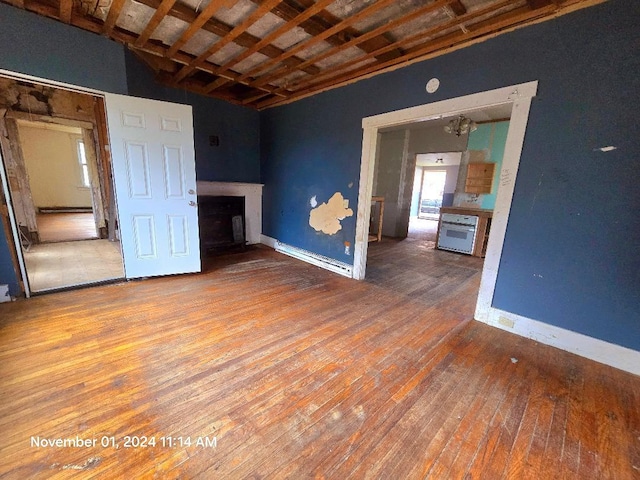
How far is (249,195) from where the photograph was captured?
17.3 feet

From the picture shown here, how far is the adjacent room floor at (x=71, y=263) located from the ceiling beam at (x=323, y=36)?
10.5 ft

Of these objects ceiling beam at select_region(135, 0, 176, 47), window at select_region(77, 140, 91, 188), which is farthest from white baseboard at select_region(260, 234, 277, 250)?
window at select_region(77, 140, 91, 188)

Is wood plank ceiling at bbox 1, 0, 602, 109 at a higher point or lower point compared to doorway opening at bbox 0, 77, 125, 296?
higher

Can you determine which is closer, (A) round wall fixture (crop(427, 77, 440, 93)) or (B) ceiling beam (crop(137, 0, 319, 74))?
(B) ceiling beam (crop(137, 0, 319, 74))

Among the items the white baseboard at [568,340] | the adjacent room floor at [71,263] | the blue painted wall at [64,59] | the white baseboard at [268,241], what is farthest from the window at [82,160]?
the white baseboard at [568,340]

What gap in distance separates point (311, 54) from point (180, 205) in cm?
246

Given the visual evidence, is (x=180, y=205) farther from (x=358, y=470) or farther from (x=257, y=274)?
(x=358, y=470)

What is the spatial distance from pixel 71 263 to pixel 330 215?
3.85 meters

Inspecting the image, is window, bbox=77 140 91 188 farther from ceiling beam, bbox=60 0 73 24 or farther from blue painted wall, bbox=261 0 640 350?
blue painted wall, bbox=261 0 640 350

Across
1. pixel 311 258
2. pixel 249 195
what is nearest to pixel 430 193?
pixel 249 195

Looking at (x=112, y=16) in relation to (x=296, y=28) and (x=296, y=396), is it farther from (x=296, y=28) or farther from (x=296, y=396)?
(x=296, y=396)

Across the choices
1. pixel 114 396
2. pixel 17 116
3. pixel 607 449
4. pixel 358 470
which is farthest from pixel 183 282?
pixel 17 116

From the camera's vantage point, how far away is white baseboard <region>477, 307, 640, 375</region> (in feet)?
6.36

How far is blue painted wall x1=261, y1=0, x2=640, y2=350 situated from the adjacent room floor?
4.51m
